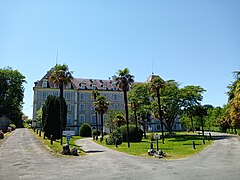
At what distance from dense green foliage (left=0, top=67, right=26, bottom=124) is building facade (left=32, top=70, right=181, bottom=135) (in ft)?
19.9

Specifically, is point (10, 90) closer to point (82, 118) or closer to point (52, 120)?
point (82, 118)

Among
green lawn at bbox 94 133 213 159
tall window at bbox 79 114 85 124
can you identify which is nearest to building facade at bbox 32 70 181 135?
tall window at bbox 79 114 85 124

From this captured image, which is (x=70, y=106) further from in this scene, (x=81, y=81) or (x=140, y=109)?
(x=140, y=109)

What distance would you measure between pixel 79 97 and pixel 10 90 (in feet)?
64.0

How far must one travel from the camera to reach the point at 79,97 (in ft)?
235

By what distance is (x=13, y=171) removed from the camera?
1326cm

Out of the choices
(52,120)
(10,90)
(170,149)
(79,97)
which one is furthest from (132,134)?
(10,90)

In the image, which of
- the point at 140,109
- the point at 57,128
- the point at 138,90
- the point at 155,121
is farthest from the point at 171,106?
the point at 155,121

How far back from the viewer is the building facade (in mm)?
66250

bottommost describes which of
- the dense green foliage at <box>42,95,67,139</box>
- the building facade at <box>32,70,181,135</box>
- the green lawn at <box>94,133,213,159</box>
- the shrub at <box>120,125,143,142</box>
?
the green lawn at <box>94,133,213,159</box>

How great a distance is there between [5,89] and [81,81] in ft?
72.4

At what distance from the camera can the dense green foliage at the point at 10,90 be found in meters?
65.8

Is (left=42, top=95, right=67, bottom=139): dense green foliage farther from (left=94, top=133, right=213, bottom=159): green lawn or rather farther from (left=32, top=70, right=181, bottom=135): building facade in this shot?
(left=32, top=70, right=181, bottom=135): building facade

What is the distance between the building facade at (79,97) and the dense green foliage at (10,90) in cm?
606
